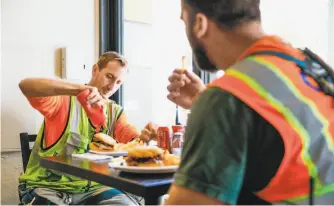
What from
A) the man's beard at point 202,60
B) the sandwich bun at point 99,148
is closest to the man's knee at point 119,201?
the sandwich bun at point 99,148

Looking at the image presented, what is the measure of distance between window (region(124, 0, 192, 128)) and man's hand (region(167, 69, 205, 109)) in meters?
1.67

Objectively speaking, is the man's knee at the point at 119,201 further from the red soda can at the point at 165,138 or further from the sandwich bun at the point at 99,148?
the red soda can at the point at 165,138

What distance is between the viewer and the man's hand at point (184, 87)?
1.23 meters

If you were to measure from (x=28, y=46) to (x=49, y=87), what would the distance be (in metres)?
0.88

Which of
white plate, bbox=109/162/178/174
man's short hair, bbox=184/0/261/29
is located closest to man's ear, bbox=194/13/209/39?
man's short hair, bbox=184/0/261/29

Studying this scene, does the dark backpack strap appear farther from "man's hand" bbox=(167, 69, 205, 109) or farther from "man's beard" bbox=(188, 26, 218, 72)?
"man's hand" bbox=(167, 69, 205, 109)

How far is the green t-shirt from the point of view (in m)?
0.62

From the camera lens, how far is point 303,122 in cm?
66

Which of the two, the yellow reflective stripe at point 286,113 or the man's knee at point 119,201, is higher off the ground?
the yellow reflective stripe at point 286,113

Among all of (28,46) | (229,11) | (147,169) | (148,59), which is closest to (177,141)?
(147,169)

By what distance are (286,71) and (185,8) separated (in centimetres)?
28

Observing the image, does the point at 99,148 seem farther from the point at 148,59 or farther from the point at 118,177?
the point at 148,59

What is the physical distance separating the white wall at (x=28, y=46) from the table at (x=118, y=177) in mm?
987

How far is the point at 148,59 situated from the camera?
2.97m
